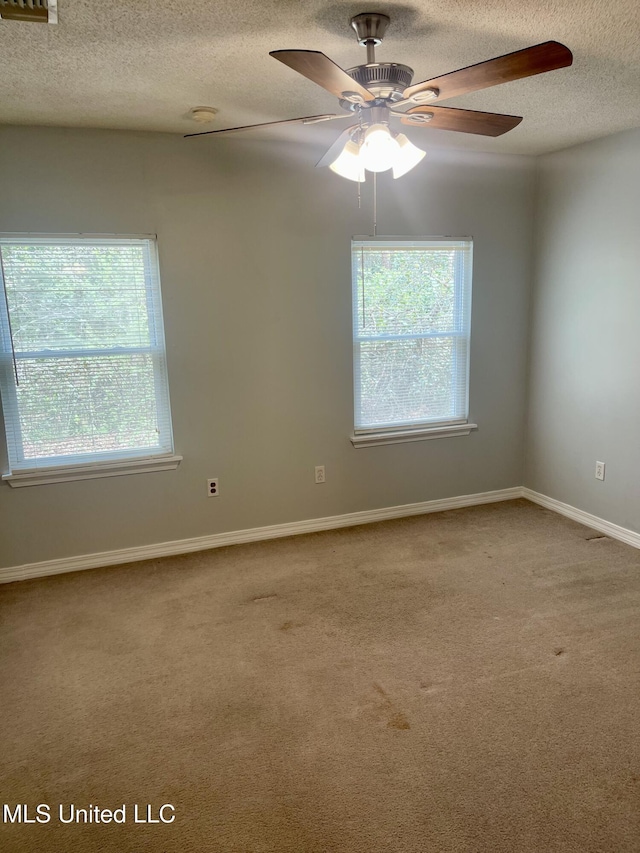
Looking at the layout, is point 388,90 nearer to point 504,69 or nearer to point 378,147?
point 378,147

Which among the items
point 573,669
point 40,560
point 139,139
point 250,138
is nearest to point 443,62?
point 250,138

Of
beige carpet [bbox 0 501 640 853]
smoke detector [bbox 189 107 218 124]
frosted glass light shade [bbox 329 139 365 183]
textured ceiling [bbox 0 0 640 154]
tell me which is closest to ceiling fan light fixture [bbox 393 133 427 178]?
frosted glass light shade [bbox 329 139 365 183]

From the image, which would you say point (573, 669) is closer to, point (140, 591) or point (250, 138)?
point (140, 591)

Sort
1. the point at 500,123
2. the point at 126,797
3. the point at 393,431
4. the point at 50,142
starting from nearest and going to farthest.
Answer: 1. the point at 126,797
2. the point at 500,123
3. the point at 50,142
4. the point at 393,431

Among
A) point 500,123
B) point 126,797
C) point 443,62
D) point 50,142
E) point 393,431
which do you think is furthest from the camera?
point 393,431

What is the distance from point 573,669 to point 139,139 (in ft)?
11.2

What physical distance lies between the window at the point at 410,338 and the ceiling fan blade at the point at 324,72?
180cm

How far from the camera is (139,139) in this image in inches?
122

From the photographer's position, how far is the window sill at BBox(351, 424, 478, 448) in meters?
3.83

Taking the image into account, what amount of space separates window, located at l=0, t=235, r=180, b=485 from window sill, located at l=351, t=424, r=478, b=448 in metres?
1.28

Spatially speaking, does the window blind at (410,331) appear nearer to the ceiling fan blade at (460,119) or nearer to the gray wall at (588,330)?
the gray wall at (588,330)

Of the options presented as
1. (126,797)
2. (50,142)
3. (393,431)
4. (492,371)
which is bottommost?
(126,797)

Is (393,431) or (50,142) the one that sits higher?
(50,142)

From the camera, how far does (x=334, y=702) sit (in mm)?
2162
